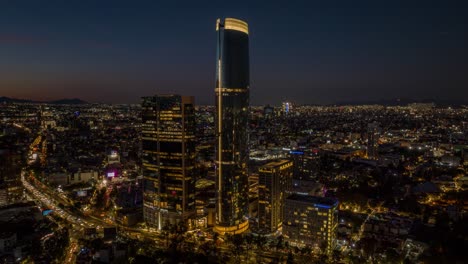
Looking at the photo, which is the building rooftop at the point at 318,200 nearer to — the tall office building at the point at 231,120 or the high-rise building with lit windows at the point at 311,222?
the high-rise building with lit windows at the point at 311,222

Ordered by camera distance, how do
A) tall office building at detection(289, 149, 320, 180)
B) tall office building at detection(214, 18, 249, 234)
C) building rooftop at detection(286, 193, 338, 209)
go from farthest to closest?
tall office building at detection(289, 149, 320, 180), tall office building at detection(214, 18, 249, 234), building rooftop at detection(286, 193, 338, 209)

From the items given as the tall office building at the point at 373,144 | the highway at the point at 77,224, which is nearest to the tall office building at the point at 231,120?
the highway at the point at 77,224

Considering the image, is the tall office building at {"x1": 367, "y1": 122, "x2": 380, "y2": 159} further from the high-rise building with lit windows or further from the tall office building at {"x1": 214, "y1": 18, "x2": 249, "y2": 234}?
the tall office building at {"x1": 214, "y1": 18, "x2": 249, "y2": 234}

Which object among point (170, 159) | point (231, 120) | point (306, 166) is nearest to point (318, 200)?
point (231, 120)

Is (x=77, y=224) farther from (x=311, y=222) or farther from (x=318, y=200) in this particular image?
(x=318, y=200)

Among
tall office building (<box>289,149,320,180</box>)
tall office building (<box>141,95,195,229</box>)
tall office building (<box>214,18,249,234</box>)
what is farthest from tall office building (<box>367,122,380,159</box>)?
tall office building (<box>141,95,195,229</box>)

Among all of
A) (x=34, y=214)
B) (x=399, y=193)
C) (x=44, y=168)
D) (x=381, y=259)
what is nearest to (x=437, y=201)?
(x=399, y=193)
